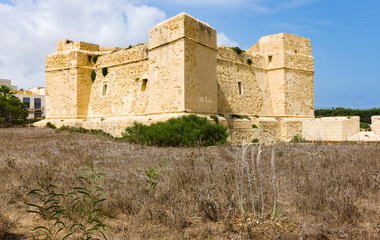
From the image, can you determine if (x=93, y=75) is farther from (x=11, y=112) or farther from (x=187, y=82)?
(x=187, y=82)

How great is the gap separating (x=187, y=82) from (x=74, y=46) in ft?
33.7

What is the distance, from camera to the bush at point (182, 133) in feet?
31.9

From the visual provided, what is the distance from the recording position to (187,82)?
1143 cm

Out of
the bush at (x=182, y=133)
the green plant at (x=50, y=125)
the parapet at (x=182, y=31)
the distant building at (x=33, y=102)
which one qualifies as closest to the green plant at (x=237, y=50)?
the parapet at (x=182, y=31)

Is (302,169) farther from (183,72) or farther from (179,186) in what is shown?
(183,72)

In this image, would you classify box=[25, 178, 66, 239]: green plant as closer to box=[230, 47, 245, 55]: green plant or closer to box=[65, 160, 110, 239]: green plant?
box=[65, 160, 110, 239]: green plant

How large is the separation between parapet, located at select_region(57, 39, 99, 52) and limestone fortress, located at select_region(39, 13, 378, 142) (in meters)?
0.07

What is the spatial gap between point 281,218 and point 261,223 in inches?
10.5

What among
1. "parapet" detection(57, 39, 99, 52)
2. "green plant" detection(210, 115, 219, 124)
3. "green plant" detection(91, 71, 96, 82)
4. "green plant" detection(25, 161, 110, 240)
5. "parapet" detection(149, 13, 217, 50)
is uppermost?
"parapet" detection(57, 39, 99, 52)

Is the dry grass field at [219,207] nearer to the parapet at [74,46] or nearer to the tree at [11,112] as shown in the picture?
the parapet at [74,46]

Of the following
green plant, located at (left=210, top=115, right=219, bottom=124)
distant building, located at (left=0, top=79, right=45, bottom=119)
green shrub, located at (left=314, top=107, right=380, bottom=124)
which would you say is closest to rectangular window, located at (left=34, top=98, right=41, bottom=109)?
distant building, located at (left=0, top=79, right=45, bottom=119)

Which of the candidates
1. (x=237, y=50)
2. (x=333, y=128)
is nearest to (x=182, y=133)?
(x=237, y=50)

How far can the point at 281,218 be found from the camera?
8.91 ft

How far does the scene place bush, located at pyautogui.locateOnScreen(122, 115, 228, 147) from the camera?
9.71 metres
